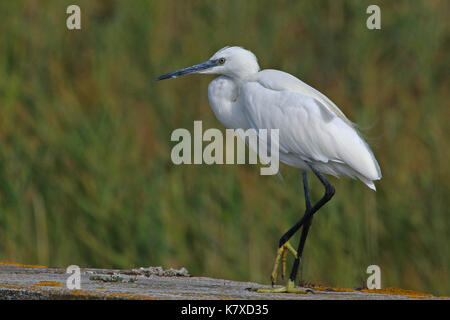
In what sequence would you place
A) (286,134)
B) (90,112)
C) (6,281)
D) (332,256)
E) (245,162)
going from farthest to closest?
(90,112) < (245,162) < (332,256) < (286,134) < (6,281)

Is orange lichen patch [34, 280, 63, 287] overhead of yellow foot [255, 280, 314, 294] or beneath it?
overhead

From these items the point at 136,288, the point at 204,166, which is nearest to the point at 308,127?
the point at 136,288

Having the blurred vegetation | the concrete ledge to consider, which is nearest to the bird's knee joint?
the concrete ledge

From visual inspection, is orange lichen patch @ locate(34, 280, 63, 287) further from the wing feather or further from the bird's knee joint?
the bird's knee joint

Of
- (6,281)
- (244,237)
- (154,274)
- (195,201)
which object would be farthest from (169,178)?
(6,281)

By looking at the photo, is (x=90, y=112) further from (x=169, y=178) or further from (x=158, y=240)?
(x=158, y=240)

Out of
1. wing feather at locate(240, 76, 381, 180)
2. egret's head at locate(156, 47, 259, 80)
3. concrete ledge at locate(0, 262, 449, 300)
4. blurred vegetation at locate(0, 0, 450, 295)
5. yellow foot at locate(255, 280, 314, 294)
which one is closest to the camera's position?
concrete ledge at locate(0, 262, 449, 300)

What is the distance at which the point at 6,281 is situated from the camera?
11.1 feet

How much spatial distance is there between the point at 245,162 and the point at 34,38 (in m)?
2.23

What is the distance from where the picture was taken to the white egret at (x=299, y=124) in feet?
12.5

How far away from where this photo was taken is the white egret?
3801 mm

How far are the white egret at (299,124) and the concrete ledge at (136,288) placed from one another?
1.00ft

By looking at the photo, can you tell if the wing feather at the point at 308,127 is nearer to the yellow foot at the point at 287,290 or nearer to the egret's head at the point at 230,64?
the egret's head at the point at 230,64

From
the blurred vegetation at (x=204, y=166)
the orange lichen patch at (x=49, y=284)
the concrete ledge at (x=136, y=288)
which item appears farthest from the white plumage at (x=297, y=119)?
the orange lichen patch at (x=49, y=284)
